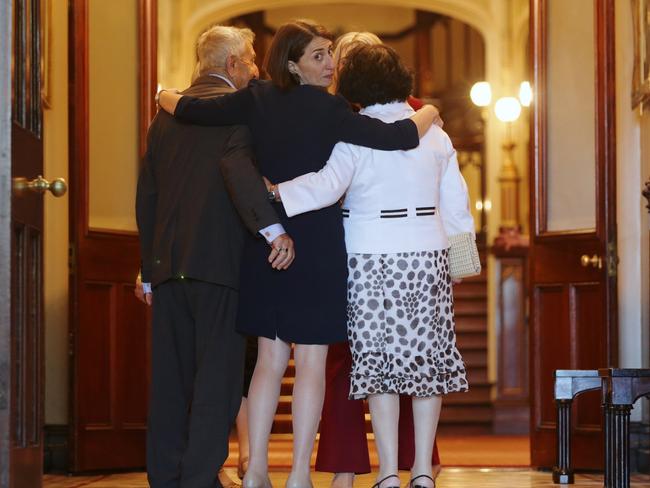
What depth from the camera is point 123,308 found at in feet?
17.6

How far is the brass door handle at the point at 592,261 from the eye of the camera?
17.5ft

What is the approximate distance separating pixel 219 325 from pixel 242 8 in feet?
23.0

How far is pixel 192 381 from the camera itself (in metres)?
3.67

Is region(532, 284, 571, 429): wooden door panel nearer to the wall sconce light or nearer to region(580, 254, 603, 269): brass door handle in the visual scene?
region(580, 254, 603, 269): brass door handle

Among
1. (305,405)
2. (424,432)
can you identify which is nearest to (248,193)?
(305,405)

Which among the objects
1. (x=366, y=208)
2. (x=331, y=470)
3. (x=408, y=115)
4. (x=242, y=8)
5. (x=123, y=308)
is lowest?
(x=331, y=470)

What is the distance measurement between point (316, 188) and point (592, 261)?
2.22 metres

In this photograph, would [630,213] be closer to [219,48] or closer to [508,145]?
[219,48]

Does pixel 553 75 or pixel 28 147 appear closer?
pixel 28 147

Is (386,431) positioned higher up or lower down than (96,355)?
lower down

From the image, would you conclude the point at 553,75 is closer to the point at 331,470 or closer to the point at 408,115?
the point at 408,115

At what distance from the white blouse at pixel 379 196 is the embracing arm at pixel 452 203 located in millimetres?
112

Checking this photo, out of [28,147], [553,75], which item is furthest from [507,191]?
[28,147]

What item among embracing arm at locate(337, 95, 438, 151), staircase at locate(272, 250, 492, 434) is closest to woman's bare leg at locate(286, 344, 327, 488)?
embracing arm at locate(337, 95, 438, 151)
